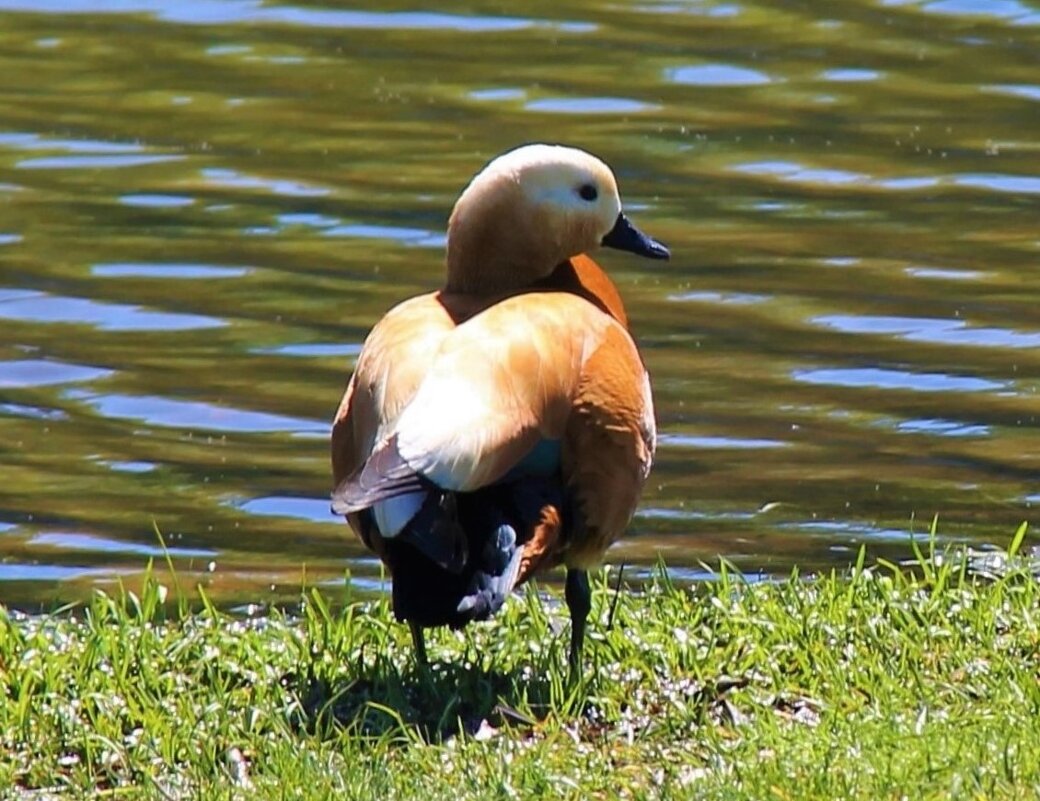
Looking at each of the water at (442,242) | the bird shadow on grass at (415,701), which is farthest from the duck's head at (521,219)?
the water at (442,242)

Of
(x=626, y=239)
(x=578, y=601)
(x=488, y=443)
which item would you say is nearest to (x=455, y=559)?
(x=488, y=443)

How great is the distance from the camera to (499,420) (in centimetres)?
525

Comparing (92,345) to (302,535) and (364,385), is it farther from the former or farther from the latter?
(364,385)

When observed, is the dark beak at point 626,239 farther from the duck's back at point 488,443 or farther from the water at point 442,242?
the water at point 442,242

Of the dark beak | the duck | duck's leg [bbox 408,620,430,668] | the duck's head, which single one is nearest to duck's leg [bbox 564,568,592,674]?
the duck

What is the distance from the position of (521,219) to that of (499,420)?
1.02m

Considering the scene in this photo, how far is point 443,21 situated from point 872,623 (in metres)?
9.50

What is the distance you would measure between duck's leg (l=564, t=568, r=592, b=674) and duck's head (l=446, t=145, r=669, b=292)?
2.92 feet

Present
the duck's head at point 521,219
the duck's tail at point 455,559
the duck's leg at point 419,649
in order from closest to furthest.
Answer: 1. the duck's tail at point 455,559
2. the duck's leg at point 419,649
3. the duck's head at point 521,219

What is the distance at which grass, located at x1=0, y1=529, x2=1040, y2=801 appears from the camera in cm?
464

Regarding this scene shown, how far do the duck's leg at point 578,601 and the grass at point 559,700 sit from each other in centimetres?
8

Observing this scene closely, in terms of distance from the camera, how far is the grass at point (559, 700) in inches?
183

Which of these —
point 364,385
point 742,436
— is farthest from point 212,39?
point 364,385

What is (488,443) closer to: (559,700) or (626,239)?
(559,700)
